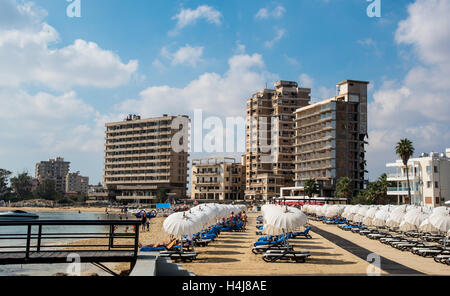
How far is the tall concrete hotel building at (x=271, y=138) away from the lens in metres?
108

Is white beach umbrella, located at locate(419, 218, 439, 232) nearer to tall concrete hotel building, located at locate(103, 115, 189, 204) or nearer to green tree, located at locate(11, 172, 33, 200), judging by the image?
tall concrete hotel building, located at locate(103, 115, 189, 204)

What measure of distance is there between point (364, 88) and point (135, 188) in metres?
74.2

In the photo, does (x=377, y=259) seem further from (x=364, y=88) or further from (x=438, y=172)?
(x=364, y=88)

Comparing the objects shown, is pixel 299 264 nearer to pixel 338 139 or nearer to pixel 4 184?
pixel 338 139

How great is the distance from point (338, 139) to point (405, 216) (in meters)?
63.7

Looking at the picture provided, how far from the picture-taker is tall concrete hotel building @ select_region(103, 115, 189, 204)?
12194 cm

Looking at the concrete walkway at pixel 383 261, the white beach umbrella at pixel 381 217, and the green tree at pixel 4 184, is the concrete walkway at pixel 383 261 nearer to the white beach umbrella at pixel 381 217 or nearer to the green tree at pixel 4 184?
the white beach umbrella at pixel 381 217

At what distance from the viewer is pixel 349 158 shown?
9019cm

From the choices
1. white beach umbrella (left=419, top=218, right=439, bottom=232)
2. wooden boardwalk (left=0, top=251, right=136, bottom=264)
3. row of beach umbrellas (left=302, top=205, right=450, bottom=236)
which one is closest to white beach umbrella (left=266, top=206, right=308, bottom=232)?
row of beach umbrellas (left=302, top=205, right=450, bottom=236)

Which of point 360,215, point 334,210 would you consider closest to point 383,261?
point 360,215

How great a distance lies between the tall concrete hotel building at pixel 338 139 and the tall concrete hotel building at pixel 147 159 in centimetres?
4237

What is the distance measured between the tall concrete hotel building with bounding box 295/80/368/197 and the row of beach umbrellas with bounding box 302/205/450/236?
42.8m

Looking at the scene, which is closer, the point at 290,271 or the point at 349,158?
the point at 290,271
